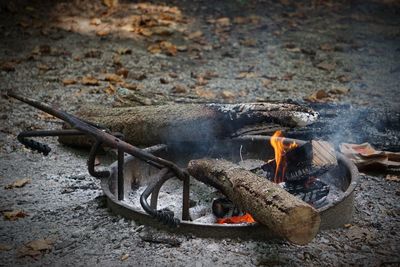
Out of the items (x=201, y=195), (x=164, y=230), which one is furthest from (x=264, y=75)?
(x=164, y=230)

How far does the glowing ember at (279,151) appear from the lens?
408 cm

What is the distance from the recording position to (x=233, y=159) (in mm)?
4676

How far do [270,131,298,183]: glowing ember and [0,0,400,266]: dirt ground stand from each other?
598 millimetres

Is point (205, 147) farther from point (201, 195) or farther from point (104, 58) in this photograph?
point (104, 58)

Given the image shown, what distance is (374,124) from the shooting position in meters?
5.54

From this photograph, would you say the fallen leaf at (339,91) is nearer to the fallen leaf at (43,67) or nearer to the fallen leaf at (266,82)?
the fallen leaf at (266,82)

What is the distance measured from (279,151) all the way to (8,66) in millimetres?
4584

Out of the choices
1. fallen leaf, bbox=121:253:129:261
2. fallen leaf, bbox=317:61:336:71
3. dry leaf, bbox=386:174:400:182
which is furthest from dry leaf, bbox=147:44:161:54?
fallen leaf, bbox=121:253:129:261

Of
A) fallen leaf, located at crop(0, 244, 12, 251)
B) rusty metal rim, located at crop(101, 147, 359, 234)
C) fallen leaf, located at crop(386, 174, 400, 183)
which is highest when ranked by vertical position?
rusty metal rim, located at crop(101, 147, 359, 234)

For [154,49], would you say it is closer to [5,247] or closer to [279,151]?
[279,151]

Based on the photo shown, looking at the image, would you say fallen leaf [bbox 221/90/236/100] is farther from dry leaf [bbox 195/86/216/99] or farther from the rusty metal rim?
the rusty metal rim

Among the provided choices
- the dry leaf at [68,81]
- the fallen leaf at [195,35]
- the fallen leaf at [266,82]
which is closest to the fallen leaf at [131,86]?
the dry leaf at [68,81]

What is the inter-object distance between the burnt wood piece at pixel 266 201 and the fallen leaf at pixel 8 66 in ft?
14.5

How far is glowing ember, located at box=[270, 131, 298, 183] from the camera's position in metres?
4.08
